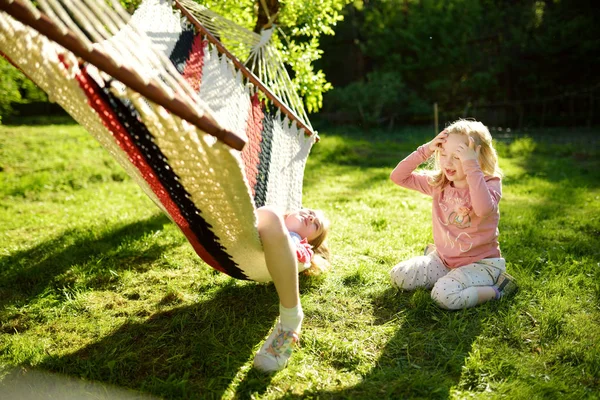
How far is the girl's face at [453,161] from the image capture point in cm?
178

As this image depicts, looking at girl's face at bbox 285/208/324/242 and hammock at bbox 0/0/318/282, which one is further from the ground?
hammock at bbox 0/0/318/282

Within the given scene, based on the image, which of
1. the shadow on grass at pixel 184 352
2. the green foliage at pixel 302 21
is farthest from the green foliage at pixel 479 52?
the shadow on grass at pixel 184 352

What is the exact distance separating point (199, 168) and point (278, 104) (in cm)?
116

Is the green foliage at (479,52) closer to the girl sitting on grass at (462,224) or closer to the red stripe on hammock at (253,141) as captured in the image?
the red stripe on hammock at (253,141)

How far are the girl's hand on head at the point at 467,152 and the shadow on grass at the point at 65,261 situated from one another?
4.51 ft

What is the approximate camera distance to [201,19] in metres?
2.69

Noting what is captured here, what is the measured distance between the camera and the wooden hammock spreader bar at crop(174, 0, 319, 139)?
2.34m

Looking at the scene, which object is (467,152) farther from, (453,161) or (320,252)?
(320,252)

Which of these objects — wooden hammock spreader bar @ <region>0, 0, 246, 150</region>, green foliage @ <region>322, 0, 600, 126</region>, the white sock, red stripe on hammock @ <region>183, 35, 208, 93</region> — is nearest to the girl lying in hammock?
the white sock

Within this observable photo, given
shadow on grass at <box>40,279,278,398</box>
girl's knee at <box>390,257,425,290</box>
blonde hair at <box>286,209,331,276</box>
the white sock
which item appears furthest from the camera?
blonde hair at <box>286,209,331,276</box>

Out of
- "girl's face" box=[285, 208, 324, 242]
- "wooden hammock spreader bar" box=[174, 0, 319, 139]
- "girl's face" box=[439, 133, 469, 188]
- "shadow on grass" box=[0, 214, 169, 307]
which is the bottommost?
"shadow on grass" box=[0, 214, 169, 307]

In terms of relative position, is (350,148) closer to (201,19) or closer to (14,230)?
(201,19)

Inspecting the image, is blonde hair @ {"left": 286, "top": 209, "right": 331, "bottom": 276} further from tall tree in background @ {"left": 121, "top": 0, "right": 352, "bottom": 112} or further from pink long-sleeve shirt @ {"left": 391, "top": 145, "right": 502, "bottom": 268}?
tall tree in background @ {"left": 121, "top": 0, "right": 352, "bottom": 112}

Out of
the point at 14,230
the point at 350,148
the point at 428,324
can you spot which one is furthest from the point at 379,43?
the point at 428,324
